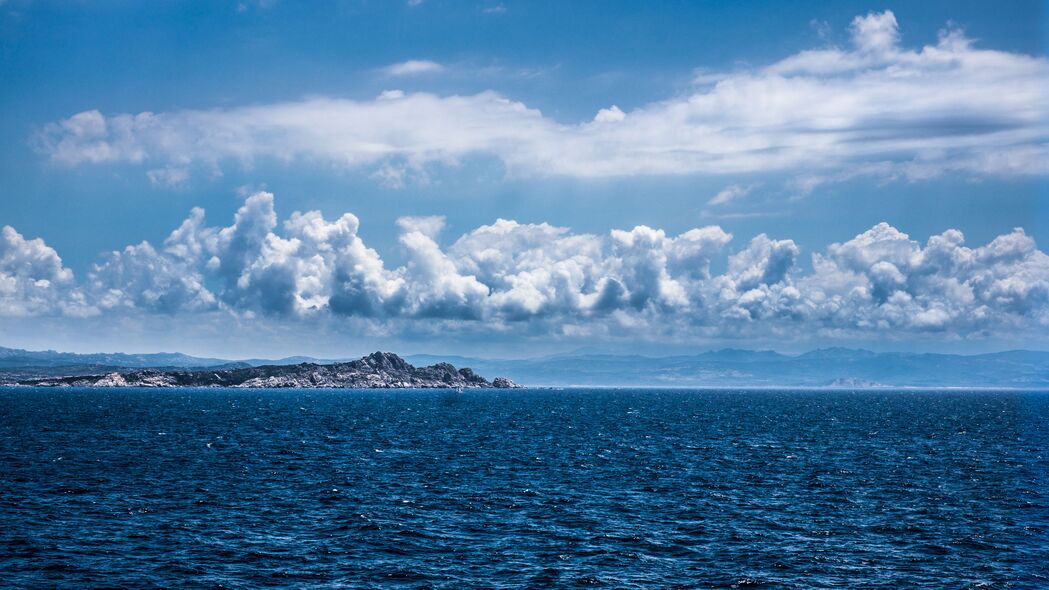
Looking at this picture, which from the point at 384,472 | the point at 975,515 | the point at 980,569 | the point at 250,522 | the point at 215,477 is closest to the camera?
the point at 980,569

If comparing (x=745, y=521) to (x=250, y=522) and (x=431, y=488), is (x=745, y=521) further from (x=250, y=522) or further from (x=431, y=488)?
(x=250, y=522)

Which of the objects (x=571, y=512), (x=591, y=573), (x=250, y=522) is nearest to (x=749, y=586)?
(x=591, y=573)

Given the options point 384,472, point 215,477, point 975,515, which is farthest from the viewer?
point 384,472

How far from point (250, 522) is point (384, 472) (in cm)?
2962

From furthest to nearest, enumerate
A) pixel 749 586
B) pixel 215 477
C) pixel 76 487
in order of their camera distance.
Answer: pixel 215 477 → pixel 76 487 → pixel 749 586

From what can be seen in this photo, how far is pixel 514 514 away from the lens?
66.9 meters

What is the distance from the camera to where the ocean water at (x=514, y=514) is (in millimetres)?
49219

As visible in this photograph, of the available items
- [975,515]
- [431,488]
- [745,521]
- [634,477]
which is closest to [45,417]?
[431,488]

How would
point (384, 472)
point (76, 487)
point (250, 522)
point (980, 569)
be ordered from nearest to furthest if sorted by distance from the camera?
point (980, 569) → point (250, 522) → point (76, 487) → point (384, 472)

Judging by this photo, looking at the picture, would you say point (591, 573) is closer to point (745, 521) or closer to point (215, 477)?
point (745, 521)

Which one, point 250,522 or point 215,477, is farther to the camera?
point 215,477

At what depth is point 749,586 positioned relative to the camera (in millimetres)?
46750

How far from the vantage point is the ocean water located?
49.2 metres

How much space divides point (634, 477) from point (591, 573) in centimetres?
4022
